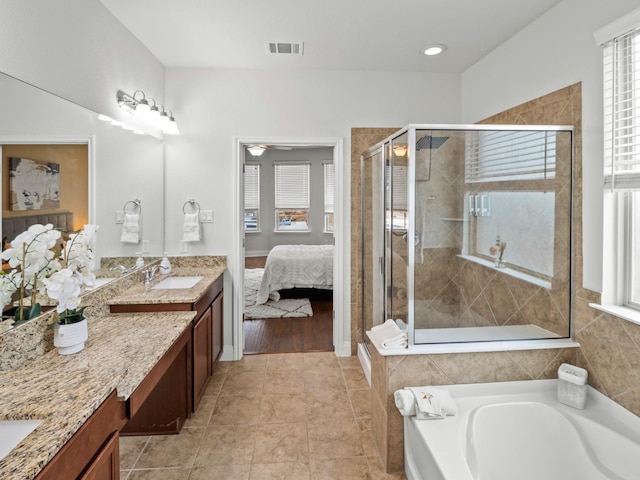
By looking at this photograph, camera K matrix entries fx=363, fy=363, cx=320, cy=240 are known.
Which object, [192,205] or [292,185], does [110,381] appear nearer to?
[192,205]

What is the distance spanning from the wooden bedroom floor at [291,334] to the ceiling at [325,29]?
2.61 meters

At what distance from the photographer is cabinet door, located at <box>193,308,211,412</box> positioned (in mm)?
2402

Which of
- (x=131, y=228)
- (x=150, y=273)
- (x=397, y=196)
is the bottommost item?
(x=150, y=273)

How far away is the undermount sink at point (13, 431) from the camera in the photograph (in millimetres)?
1047

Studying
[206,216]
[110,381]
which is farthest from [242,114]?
[110,381]

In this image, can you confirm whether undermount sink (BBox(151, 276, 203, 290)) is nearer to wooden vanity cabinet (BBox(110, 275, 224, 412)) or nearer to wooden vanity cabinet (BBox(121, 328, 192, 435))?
wooden vanity cabinet (BBox(110, 275, 224, 412))

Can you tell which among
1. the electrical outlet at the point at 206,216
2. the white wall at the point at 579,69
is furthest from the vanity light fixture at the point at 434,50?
the electrical outlet at the point at 206,216

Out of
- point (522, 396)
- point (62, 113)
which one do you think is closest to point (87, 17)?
point (62, 113)

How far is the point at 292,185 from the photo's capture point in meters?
7.75

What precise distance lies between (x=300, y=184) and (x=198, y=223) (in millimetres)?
4694

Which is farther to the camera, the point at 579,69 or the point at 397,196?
the point at 397,196

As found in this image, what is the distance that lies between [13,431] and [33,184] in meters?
1.02

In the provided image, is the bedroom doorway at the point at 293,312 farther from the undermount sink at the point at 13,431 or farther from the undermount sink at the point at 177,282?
the undermount sink at the point at 13,431

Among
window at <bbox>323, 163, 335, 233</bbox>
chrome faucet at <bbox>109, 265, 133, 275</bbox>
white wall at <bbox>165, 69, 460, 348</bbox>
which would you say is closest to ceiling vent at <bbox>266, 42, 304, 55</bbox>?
white wall at <bbox>165, 69, 460, 348</bbox>
